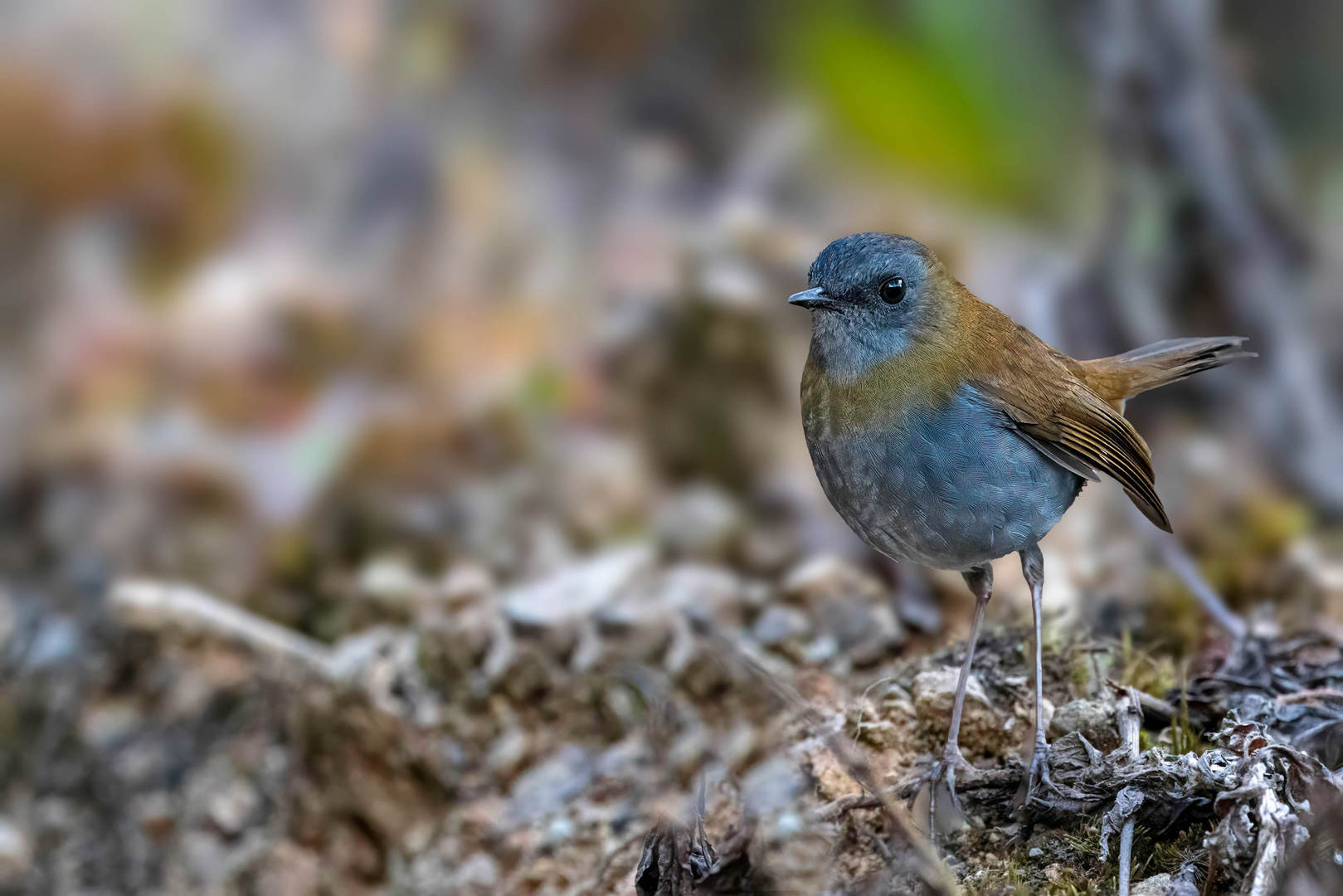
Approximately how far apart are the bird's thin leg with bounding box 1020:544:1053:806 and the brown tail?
1.49 feet

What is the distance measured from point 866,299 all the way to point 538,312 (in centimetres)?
258

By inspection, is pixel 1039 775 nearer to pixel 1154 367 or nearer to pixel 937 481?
pixel 937 481

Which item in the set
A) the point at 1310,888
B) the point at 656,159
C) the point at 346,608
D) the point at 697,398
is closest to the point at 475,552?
the point at 346,608

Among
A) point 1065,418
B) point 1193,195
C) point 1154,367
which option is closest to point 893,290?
point 1065,418

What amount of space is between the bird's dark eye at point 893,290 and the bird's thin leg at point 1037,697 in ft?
1.82

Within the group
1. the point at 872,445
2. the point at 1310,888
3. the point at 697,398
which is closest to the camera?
the point at 1310,888

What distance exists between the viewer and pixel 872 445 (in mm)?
2193

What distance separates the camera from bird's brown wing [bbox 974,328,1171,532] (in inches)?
91.6

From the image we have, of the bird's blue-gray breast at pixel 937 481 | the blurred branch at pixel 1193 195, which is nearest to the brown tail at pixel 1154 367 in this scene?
the bird's blue-gray breast at pixel 937 481

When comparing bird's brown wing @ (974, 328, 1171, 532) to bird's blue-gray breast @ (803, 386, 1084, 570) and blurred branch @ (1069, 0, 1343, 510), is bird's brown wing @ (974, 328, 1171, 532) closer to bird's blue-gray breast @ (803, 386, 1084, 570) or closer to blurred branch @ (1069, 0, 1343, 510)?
bird's blue-gray breast @ (803, 386, 1084, 570)

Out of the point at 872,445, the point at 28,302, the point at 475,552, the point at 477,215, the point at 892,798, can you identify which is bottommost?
the point at 475,552

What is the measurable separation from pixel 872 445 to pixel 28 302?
3.77m

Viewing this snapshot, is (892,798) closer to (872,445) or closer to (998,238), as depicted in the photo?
(872,445)

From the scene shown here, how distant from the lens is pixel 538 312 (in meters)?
4.69
